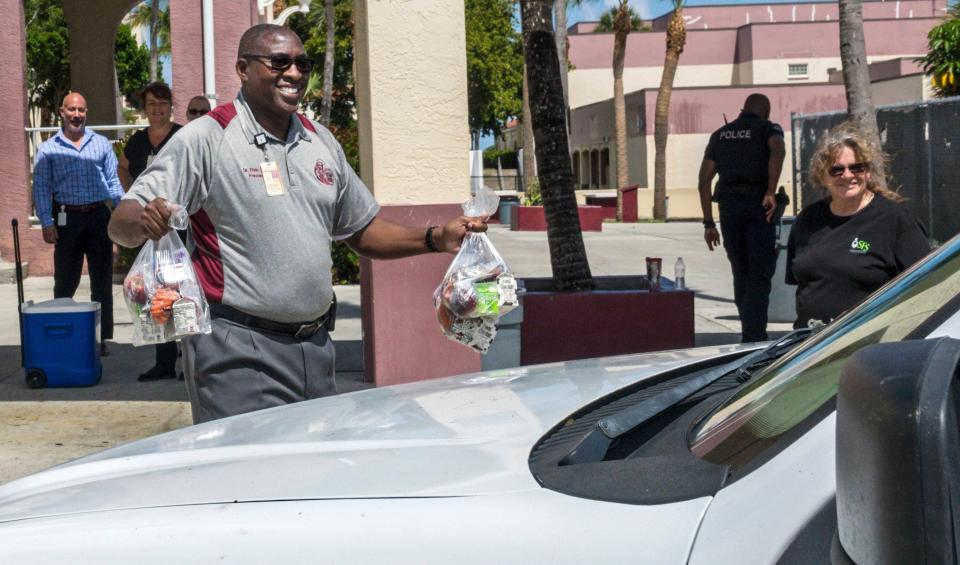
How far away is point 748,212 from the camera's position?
848 centimetres

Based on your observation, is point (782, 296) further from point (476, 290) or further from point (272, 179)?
point (272, 179)

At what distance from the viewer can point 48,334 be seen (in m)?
7.97

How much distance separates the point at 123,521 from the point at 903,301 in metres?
1.35

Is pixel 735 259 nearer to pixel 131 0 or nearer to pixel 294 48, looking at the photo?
pixel 294 48

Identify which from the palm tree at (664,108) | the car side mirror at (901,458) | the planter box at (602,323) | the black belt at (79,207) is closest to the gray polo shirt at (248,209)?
the car side mirror at (901,458)

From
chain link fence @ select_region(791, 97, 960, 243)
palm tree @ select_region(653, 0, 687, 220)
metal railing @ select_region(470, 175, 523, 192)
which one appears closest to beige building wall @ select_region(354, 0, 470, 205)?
chain link fence @ select_region(791, 97, 960, 243)

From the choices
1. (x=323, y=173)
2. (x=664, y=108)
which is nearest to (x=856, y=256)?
(x=323, y=173)

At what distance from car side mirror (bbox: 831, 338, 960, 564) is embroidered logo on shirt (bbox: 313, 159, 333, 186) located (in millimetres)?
2803

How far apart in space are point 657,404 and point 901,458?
126cm

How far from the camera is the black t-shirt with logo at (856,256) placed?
4969 millimetres

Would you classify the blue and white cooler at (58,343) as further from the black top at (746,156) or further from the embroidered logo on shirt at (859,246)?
the embroidered logo on shirt at (859,246)

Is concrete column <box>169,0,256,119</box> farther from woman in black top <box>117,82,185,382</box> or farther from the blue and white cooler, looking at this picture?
the blue and white cooler

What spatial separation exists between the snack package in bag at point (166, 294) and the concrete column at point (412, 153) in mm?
3777

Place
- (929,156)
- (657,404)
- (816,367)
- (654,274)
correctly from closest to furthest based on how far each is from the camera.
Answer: (816,367) → (657,404) → (654,274) → (929,156)
